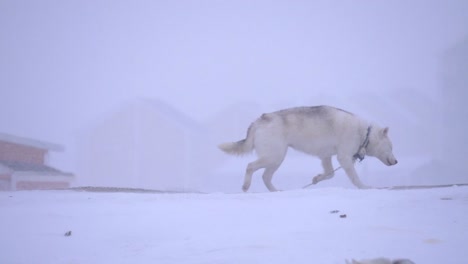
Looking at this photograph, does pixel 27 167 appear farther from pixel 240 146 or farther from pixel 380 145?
pixel 380 145

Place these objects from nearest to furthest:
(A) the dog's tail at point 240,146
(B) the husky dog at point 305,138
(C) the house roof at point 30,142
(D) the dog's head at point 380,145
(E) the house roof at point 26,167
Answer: (B) the husky dog at point 305,138
(A) the dog's tail at point 240,146
(D) the dog's head at point 380,145
(E) the house roof at point 26,167
(C) the house roof at point 30,142

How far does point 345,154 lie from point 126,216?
4.70 metres

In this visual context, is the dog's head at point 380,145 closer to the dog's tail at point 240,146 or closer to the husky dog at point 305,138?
the husky dog at point 305,138

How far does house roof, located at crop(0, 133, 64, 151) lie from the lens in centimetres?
1739

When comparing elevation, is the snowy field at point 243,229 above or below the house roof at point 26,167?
below

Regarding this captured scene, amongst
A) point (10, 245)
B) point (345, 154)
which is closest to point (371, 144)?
point (345, 154)

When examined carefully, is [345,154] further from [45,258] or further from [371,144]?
[45,258]

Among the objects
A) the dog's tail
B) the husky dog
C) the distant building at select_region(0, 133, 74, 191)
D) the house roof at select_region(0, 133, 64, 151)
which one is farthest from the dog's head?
the house roof at select_region(0, 133, 64, 151)

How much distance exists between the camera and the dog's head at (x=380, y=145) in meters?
8.20

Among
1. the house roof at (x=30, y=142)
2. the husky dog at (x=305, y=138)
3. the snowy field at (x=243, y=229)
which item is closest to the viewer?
the snowy field at (x=243, y=229)

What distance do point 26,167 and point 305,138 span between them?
12384 mm

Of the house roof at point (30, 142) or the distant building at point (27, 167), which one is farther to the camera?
the house roof at point (30, 142)

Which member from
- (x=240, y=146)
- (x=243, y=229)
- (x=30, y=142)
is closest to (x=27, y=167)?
(x=30, y=142)

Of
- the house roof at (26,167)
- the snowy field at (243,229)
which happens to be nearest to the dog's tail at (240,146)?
the snowy field at (243,229)
